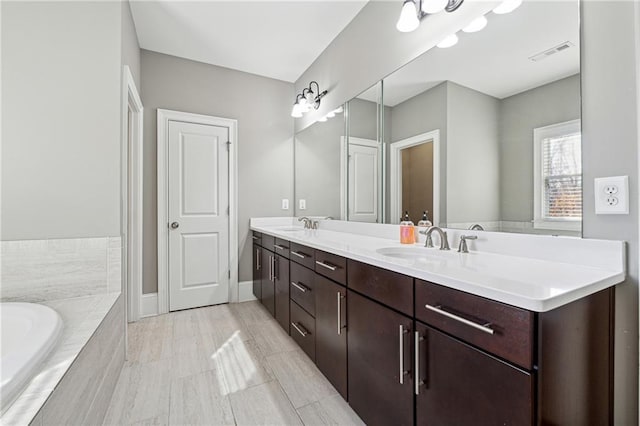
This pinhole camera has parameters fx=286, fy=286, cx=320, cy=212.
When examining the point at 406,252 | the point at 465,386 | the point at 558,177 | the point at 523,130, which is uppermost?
the point at 523,130

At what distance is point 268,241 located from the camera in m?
2.60

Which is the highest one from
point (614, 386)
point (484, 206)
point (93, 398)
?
point (484, 206)

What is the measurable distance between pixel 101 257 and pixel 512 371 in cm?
205

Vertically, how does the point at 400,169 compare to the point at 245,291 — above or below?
above

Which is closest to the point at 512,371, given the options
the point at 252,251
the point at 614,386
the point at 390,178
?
the point at 614,386

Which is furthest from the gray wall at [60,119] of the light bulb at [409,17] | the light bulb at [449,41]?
the light bulb at [449,41]

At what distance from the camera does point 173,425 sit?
4.46 ft

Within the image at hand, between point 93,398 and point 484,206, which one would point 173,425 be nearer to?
point 93,398

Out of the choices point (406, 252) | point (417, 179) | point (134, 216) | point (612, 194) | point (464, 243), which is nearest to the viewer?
point (612, 194)

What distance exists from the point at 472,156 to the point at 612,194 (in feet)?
1.89

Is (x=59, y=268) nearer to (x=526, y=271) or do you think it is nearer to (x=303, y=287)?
Result: (x=303, y=287)

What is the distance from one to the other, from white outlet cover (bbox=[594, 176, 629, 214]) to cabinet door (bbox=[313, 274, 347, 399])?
3.46 ft

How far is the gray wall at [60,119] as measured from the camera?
156cm

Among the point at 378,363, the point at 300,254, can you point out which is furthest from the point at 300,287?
the point at 378,363
